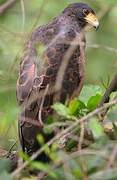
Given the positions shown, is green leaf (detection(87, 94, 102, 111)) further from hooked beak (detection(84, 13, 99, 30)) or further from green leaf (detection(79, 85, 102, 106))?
hooked beak (detection(84, 13, 99, 30))

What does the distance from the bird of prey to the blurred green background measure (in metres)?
0.09

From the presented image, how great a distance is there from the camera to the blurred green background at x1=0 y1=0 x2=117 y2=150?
4285mm

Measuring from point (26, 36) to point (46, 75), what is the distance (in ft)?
1.69

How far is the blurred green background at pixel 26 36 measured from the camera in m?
4.29

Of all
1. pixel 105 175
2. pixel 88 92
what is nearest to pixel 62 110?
pixel 105 175

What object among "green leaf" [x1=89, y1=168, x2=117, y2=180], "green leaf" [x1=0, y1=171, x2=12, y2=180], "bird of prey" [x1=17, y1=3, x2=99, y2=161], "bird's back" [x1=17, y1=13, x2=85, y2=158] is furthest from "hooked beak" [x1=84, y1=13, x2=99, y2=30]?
"green leaf" [x1=89, y1=168, x2=117, y2=180]

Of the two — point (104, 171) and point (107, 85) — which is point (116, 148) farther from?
point (107, 85)

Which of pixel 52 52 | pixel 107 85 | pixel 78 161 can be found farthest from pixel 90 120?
pixel 52 52

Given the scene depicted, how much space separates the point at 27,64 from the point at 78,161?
6.31 ft

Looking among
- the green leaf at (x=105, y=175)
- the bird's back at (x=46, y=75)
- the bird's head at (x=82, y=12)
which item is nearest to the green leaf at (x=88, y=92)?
the bird's back at (x=46, y=75)

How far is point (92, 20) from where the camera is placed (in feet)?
19.1

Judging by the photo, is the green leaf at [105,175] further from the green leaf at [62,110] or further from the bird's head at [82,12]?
the bird's head at [82,12]

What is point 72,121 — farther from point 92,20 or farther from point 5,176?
point 92,20

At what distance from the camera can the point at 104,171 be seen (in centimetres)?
306
